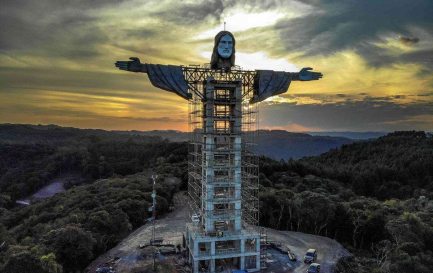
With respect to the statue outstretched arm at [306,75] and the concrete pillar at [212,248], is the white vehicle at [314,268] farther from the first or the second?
the statue outstretched arm at [306,75]

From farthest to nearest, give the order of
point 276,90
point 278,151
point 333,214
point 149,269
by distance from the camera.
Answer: point 278,151 < point 333,214 < point 276,90 < point 149,269

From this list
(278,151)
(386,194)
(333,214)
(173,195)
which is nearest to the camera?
(333,214)

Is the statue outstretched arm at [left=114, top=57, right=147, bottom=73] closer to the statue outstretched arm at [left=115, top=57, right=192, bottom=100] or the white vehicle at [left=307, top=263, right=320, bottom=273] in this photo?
the statue outstretched arm at [left=115, top=57, right=192, bottom=100]

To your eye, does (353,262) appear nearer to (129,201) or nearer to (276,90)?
(276,90)

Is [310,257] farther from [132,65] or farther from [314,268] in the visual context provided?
[132,65]

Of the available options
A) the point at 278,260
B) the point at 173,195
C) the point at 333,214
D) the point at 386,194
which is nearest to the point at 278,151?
the point at 386,194

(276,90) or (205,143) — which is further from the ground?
(276,90)

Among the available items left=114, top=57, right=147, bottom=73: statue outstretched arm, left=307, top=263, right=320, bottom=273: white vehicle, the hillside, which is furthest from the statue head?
the hillside

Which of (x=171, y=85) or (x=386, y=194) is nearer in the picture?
(x=171, y=85)
